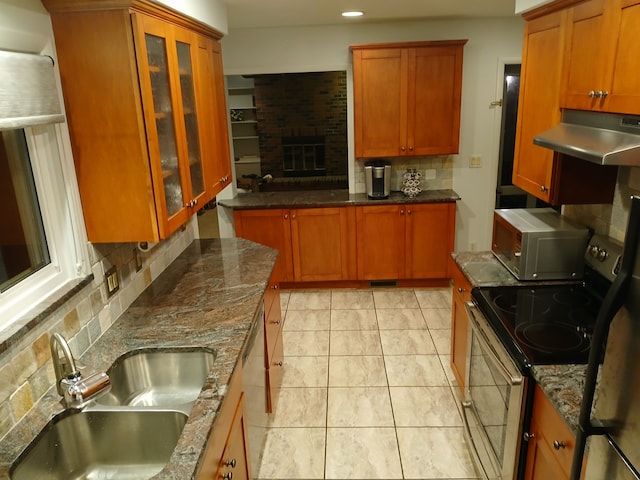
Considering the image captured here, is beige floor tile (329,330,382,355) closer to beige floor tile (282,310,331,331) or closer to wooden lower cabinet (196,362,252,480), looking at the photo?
beige floor tile (282,310,331,331)

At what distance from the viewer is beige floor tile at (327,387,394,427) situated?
2748 millimetres

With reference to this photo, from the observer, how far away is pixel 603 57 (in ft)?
5.86

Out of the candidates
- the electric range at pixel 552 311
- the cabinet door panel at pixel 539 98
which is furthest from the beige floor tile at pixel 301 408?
the cabinet door panel at pixel 539 98

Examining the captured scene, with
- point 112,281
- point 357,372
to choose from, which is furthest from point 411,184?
point 112,281

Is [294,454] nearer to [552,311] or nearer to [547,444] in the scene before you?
[547,444]

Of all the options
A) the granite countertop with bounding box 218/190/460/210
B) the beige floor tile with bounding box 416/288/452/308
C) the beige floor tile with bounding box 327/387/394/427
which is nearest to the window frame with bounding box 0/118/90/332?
the beige floor tile with bounding box 327/387/394/427

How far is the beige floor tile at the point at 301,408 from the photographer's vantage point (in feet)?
9.05

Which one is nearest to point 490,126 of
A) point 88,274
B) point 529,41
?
point 529,41

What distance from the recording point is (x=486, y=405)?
84.9 inches

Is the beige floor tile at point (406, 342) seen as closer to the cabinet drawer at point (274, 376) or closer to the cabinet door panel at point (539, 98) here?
the cabinet drawer at point (274, 376)

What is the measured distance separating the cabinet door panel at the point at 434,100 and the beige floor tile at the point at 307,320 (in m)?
1.69

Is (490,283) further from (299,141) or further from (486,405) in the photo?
(299,141)

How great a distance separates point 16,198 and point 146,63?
2.22ft

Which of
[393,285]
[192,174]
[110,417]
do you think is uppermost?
[192,174]
